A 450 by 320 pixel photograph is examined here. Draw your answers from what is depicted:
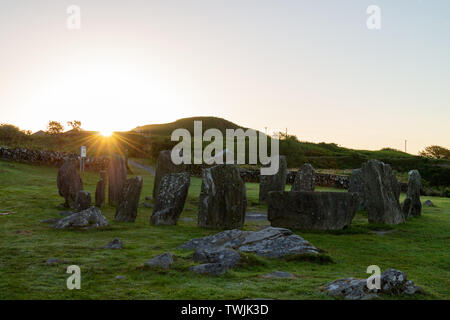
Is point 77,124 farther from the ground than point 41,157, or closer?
farther from the ground

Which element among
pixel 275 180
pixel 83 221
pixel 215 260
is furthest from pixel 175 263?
pixel 275 180

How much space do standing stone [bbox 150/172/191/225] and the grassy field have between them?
507 millimetres

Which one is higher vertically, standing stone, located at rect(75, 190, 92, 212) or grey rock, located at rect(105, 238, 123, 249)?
standing stone, located at rect(75, 190, 92, 212)

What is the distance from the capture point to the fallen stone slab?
6.02m

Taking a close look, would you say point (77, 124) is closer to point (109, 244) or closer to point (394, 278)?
point (109, 244)

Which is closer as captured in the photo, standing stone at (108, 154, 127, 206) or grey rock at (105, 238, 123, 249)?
grey rock at (105, 238, 123, 249)

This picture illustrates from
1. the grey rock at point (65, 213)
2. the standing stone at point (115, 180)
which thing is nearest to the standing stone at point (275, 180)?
the standing stone at point (115, 180)

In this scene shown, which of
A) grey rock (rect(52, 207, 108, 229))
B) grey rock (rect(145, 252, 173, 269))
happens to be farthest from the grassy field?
grey rock (rect(52, 207, 108, 229))

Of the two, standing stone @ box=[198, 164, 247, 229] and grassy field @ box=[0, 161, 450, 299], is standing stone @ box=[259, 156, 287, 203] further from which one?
standing stone @ box=[198, 164, 247, 229]

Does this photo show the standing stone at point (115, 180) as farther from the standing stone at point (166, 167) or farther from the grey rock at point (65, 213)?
the grey rock at point (65, 213)

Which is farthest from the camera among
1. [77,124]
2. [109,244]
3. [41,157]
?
[77,124]

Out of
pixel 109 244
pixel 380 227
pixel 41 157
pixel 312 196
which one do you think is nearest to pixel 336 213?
pixel 312 196

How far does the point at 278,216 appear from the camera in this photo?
47.2 feet
